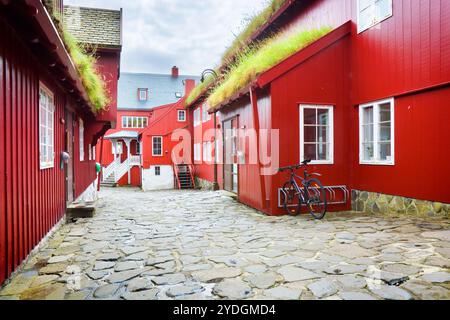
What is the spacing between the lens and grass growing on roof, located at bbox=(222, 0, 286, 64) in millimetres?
10109

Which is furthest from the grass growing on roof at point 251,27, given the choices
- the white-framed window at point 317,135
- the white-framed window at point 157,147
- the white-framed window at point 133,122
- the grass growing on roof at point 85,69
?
the white-framed window at point 133,122

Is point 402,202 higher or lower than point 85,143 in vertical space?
lower

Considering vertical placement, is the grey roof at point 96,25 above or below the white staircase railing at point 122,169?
above

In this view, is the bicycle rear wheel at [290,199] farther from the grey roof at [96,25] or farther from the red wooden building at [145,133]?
the red wooden building at [145,133]

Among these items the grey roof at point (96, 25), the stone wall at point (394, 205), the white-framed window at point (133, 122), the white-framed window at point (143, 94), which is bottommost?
the stone wall at point (394, 205)

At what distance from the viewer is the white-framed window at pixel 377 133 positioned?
6.89m

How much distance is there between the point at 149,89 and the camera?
35094 mm

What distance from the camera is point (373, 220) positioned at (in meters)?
6.34

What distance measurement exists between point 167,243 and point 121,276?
1.51 meters

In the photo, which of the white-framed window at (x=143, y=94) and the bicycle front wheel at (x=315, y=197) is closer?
the bicycle front wheel at (x=315, y=197)

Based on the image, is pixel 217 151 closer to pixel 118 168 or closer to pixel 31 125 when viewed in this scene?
pixel 31 125

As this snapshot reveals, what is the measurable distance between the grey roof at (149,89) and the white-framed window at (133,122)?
37.9 inches
